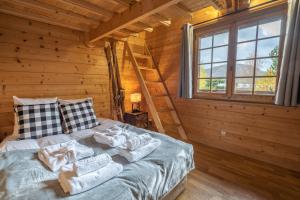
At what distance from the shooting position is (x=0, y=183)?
0.99m

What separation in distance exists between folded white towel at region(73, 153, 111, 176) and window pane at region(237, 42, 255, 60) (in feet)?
7.65

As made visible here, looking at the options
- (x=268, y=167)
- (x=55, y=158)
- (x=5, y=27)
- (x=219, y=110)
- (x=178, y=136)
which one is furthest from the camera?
(x=178, y=136)

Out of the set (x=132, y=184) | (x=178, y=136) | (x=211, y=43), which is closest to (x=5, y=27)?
(x=132, y=184)

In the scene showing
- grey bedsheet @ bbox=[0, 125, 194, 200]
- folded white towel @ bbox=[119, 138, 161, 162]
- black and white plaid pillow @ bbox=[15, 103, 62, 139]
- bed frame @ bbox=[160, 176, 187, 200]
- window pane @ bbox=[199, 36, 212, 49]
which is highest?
window pane @ bbox=[199, 36, 212, 49]

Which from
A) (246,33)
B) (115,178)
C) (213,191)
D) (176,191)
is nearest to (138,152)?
(115,178)

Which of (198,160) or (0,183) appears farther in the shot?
(198,160)

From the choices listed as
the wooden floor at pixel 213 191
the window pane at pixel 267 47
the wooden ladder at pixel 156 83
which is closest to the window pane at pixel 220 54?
the window pane at pixel 267 47

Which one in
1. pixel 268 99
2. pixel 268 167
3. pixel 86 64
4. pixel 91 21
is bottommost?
pixel 268 167

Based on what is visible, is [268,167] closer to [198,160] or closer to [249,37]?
[198,160]

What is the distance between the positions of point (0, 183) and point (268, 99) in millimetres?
Answer: 2827

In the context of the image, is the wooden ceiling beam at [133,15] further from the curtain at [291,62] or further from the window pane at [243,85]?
the window pane at [243,85]

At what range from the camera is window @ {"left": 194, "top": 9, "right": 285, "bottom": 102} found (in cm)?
212

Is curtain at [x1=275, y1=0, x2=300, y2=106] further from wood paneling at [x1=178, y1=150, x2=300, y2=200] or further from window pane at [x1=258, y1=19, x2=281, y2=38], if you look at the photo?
wood paneling at [x1=178, y1=150, x2=300, y2=200]

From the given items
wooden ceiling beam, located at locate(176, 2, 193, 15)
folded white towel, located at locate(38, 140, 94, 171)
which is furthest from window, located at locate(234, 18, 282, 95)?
folded white towel, located at locate(38, 140, 94, 171)
